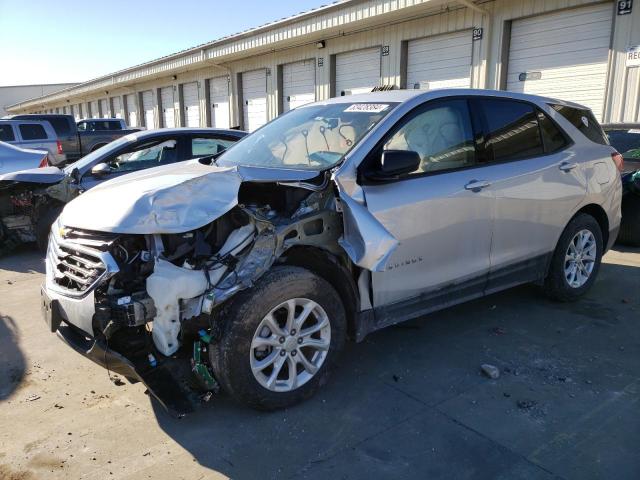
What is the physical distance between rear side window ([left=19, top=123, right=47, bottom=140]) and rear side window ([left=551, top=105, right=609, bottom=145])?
44.8ft

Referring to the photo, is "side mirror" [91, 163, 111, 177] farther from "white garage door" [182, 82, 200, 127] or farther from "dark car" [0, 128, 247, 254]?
"white garage door" [182, 82, 200, 127]

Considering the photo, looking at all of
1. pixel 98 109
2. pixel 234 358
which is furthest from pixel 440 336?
pixel 98 109

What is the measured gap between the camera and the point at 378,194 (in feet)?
10.9

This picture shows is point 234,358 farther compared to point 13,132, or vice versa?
point 13,132

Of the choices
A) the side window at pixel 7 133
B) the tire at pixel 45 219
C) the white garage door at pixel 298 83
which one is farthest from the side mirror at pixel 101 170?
the white garage door at pixel 298 83

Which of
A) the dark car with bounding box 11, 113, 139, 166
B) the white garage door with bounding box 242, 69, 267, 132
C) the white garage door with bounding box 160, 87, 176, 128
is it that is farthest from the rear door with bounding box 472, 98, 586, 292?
the white garage door with bounding box 160, 87, 176, 128

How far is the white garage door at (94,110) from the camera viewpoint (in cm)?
3772

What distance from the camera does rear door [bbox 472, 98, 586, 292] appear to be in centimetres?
403

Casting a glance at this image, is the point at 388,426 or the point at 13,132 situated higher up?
the point at 13,132

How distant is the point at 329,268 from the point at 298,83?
1420 cm

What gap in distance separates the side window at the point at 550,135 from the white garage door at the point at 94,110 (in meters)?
38.4

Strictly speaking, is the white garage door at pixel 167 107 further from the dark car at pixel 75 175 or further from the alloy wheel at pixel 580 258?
the alloy wheel at pixel 580 258

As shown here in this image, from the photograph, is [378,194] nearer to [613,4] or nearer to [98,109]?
[613,4]

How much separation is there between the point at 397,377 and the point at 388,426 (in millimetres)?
608
